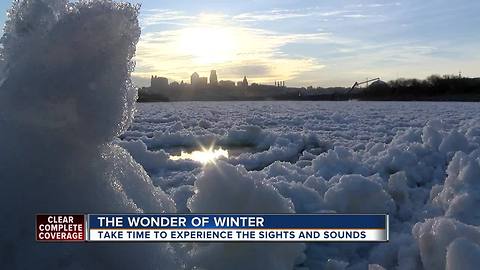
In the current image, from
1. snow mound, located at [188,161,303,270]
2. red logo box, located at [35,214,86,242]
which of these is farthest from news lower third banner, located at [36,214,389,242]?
snow mound, located at [188,161,303,270]

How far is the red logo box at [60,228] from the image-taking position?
2010 millimetres

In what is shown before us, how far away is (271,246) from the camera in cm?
300

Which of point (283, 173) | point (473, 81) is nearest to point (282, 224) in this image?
point (283, 173)

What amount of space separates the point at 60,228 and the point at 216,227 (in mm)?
875

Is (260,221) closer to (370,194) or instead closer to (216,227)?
(216,227)

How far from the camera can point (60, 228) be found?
2.05m

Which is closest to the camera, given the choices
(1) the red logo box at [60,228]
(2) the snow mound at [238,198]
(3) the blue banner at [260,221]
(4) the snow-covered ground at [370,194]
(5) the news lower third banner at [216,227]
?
(1) the red logo box at [60,228]

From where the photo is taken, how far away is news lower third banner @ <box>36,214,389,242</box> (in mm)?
2133

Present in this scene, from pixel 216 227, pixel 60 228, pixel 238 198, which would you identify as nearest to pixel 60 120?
pixel 60 228

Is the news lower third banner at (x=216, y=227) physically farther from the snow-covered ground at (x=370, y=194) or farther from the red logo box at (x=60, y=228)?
the snow-covered ground at (x=370, y=194)

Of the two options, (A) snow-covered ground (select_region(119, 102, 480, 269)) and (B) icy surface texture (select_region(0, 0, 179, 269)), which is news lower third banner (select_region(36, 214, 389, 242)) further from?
(A) snow-covered ground (select_region(119, 102, 480, 269))

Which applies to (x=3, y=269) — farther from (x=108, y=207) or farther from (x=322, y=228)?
(x=322, y=228)

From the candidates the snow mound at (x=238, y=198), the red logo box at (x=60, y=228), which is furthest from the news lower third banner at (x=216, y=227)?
the snow mound at (x=238, y=198)

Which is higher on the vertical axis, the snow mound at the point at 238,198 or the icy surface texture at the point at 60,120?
the icy surface texture at the point at 60,120
